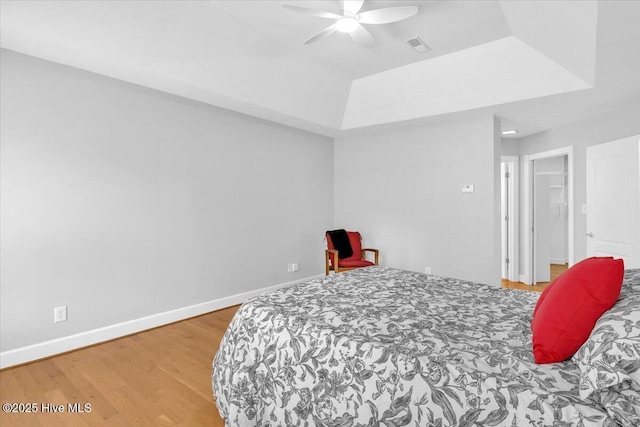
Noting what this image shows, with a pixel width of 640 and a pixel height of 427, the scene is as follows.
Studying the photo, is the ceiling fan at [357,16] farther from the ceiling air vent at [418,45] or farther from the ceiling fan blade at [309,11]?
the ceiling air vent at [418,45]

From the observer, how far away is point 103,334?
3.19 metres

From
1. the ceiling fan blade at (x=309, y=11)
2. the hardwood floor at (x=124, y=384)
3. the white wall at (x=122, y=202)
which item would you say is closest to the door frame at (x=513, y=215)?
the white wall at (x=122, y=202)

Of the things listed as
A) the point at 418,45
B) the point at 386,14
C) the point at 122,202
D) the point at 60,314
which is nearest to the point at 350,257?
the point at 418,45

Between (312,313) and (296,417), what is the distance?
52cm

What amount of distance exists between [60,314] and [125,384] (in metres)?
1.09

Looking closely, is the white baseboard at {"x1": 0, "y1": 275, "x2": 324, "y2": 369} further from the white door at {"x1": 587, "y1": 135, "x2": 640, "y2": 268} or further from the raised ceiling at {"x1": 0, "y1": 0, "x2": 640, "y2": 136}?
the white door at {"x1": 587, "y1": 135, "x2": 640, "y2": 268}

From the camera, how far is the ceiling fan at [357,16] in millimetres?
2422

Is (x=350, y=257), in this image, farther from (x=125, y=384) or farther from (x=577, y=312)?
(x=577, y=312)

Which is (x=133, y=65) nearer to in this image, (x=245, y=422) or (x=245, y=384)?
(x=245, y=384)

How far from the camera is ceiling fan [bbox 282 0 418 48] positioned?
2422 mm

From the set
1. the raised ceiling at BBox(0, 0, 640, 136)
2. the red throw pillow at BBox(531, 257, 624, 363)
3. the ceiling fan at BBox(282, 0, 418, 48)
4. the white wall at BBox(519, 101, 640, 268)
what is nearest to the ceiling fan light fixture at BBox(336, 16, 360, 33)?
the ceiling fan at BBox(282, 0, 418, 48)

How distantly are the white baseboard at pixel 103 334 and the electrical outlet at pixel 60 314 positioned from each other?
171 millimetres

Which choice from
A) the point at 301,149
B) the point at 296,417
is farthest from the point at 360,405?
the point at 301,149

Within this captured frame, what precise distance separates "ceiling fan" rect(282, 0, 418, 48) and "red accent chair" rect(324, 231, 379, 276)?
9.24 feet
